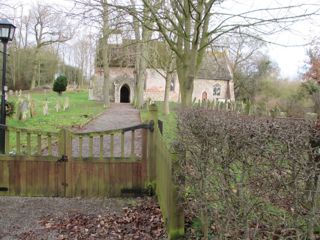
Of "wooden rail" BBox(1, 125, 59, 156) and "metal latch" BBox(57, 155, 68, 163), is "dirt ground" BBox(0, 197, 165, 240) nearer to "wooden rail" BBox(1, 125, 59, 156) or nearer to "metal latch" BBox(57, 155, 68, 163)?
"metal latch" BBox(57, 155, 68, 163)

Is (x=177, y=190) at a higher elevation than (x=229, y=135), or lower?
lower

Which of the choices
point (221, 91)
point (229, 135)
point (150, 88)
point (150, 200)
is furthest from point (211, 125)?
point (221, 91)

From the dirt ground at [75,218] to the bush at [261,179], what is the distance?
1.78 m

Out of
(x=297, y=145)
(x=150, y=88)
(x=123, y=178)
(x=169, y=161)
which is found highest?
(x=150, y=88)

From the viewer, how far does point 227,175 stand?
2689mm

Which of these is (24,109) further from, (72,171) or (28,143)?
(72,171)

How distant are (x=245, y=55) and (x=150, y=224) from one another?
38627 mm

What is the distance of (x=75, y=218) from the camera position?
5.06 m

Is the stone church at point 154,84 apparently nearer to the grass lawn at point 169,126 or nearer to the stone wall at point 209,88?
the stone wall at point 209,88

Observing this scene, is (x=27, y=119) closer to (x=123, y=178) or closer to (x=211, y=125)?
(x=123, y=178)

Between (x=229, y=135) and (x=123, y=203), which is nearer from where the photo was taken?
(x=229, y=135)

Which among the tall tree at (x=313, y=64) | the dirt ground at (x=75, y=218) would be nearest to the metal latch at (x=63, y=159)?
the dirt ground at (x=75, y=218)

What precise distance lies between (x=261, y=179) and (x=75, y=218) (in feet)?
11.6

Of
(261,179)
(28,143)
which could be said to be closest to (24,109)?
(28,143)
